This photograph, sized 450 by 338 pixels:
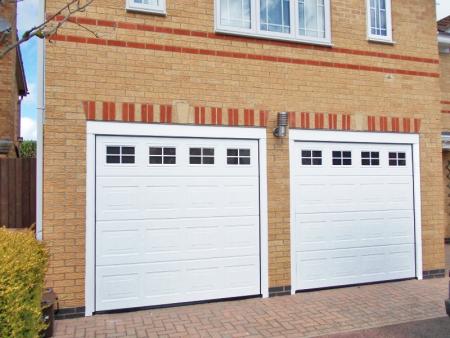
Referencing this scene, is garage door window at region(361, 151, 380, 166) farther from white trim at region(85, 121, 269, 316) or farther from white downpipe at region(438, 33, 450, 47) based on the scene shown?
white downpipe at region(438, 33, 450, 47)

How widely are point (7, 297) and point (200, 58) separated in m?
4.59

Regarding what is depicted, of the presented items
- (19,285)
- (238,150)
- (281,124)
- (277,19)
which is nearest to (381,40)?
(277,19)

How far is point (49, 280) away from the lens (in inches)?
225

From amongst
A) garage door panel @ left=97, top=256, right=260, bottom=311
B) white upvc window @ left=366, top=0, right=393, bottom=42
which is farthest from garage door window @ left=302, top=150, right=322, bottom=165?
white upvc window @ left=366, top=0, right=393, bottom=42

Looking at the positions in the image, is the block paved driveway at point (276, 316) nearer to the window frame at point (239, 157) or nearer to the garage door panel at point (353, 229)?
the garage door panel at point (353, 229)

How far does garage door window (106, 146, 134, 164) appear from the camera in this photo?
20.1 feet

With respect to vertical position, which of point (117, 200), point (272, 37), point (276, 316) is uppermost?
point (272, 37)

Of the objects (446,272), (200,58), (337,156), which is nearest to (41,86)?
(200,58)

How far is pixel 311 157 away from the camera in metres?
7.20

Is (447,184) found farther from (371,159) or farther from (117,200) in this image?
(117,200)

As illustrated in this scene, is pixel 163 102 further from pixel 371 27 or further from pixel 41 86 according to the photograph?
pixel 371 27

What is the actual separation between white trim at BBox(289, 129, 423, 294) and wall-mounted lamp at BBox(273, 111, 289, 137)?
0.87 ft

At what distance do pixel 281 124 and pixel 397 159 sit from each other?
2565 mm

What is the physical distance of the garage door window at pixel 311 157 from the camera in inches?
282
